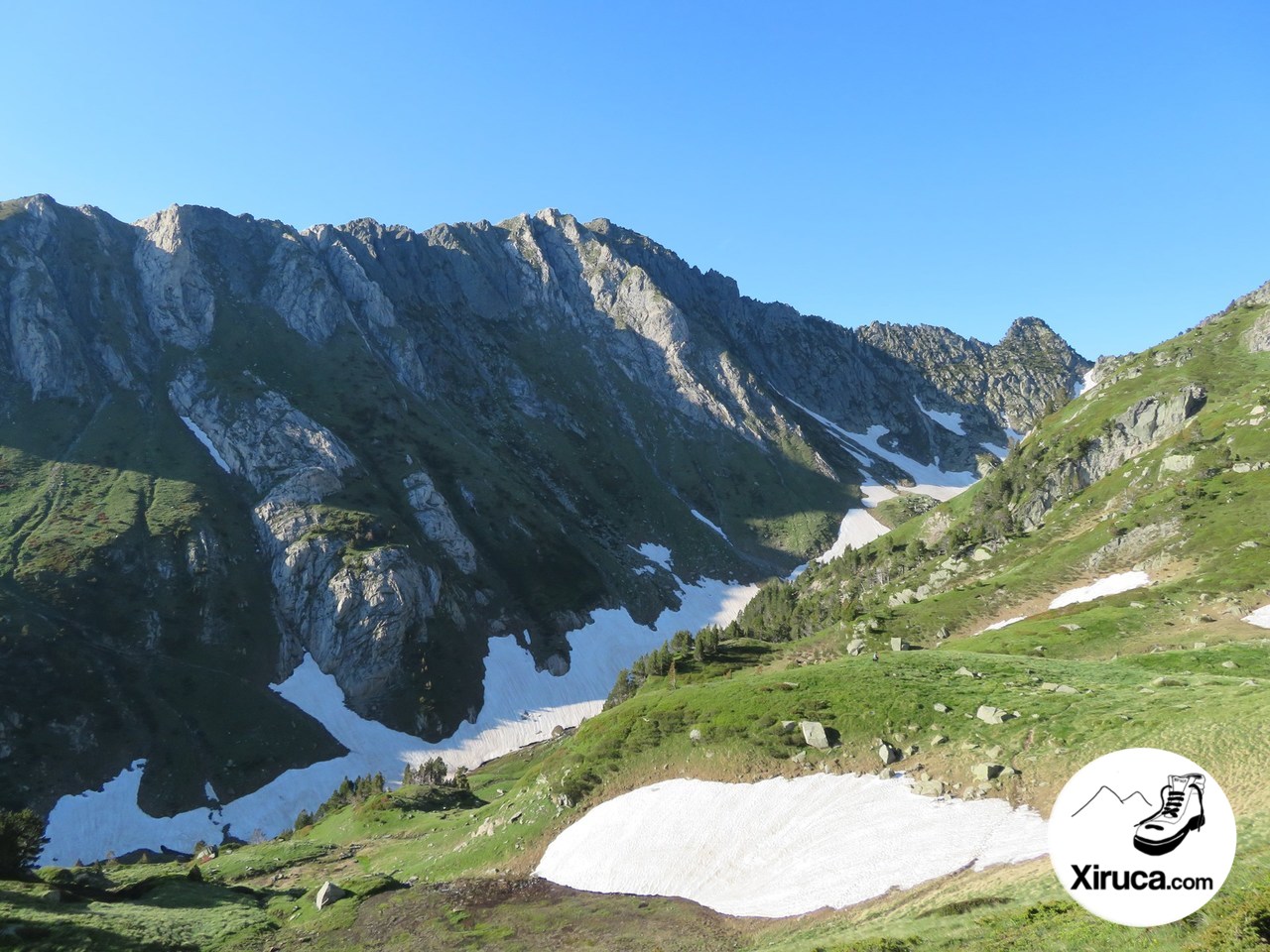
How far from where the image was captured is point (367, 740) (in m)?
102

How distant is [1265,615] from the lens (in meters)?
49.3

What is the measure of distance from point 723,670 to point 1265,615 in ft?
153

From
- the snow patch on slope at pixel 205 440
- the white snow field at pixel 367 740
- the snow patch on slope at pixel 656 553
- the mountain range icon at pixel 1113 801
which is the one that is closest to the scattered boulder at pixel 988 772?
the mountain range icon at pixel 1113 801

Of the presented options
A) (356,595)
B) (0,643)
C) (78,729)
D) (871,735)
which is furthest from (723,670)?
(0,643)

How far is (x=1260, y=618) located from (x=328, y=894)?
67.7 m

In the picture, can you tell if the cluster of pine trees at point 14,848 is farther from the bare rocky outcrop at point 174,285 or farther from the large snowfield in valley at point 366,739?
the bare rocky outcrop at point 174,285

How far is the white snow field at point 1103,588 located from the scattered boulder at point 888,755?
50.6 meters

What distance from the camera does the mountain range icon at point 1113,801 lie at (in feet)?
50.9

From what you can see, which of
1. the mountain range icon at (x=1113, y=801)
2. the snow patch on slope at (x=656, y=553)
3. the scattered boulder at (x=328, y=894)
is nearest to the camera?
the mountain range icon at (x=1113, y=801)

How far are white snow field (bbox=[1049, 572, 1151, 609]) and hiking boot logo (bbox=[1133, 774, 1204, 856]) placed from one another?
62747mm

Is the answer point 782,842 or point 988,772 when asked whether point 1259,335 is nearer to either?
point 988,772

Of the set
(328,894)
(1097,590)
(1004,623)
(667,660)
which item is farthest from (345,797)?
(1097,590)

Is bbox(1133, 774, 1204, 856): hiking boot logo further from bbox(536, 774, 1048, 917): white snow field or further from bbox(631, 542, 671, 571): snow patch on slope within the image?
bbox(631, 542, 671, 571): snow patch on slope

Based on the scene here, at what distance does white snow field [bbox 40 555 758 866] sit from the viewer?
75.4 m
